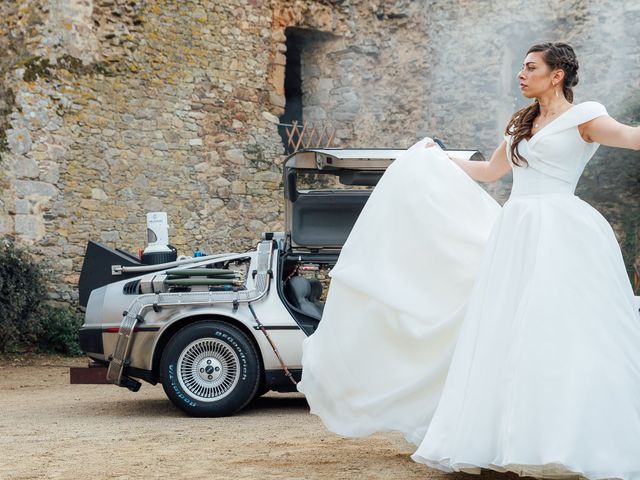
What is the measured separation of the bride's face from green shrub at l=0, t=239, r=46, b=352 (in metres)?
9.33

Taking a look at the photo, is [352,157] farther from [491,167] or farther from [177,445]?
[491,167]

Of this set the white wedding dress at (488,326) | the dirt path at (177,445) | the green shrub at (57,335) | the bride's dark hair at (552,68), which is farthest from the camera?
the green shrub at (57,335)

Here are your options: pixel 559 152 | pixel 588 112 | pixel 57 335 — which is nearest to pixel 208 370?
pixel 559 152

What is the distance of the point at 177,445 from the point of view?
6.29 m

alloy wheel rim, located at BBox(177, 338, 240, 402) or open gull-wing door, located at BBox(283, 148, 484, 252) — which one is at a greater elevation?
open gull-wing door, located at BBox(283, 148, 484, 252)

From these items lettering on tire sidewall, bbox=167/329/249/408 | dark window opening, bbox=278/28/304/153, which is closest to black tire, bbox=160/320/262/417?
lettering on tire sidewall, bbox=167/329/249/408

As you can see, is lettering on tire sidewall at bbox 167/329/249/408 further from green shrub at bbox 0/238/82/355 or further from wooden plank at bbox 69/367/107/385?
green shrub at bbox 0/238/82/355

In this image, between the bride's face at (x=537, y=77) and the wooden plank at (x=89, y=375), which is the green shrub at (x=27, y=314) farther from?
the bride's face at (x=537, y=77)

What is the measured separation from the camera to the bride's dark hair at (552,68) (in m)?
4.78

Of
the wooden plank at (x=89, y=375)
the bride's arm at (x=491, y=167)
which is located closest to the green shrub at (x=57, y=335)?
the wooden plank at (x=89, y=375)

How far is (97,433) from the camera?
7.07 meters

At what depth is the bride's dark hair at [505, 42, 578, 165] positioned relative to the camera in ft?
15.7

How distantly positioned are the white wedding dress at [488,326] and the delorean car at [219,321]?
262 cm

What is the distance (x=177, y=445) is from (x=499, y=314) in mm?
2527
